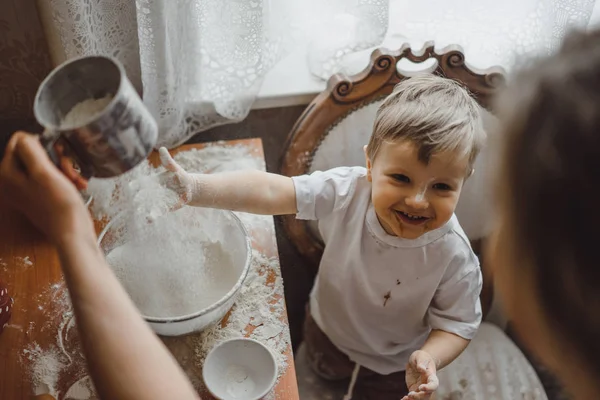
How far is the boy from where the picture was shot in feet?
3.08

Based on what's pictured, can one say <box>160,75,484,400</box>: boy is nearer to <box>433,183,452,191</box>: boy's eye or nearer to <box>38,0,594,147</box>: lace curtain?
<box>433,183,452,191</box>: boy's eye

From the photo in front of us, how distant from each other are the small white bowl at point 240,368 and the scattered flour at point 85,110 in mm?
405

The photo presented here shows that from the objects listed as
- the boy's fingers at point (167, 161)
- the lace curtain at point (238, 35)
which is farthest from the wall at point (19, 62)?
the boy's fingers at point (167, 161)

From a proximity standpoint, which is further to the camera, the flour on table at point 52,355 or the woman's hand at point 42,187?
the flour on table at point 52,355

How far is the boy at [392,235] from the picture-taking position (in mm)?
940

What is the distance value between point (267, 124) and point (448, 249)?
21.0 inches

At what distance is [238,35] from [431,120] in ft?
1.32

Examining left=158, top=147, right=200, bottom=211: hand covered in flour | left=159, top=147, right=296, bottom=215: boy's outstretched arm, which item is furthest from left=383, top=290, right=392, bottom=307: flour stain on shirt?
left=158, top=147, right=200, bottom=211: hand covered in flour

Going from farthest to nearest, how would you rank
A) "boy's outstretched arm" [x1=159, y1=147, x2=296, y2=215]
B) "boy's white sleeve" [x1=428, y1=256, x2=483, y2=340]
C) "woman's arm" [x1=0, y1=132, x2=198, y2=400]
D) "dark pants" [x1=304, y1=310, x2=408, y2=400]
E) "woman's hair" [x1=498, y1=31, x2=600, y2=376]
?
"dark pants" [x1=304, y1=310, x2=408, y2=400] → "boy's white sleeve" [x1=428, y1=256, x2=483, y2=340] → "boy's outstretched arm" [x1=159, y1=147, x2=296, y2=215] → "woman's arm" [x1=0, y1=132, x2=198, y2=400] → "woman's hair" [x1=498, y1=31, x2=600, y2=376]

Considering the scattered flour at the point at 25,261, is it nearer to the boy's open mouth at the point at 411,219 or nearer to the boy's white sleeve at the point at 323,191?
the boy's white sleeve at the point at 323,191

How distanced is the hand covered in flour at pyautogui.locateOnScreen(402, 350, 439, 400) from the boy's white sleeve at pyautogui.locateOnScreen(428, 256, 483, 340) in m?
0.08

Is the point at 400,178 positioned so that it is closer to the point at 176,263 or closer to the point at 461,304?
the point at 461,304

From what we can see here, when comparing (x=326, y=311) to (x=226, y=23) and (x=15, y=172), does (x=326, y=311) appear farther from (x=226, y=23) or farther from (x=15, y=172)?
(x=15, y=172)

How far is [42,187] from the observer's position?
A: 65cm
